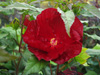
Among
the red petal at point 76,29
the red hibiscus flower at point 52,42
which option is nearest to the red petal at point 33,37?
the red hibiscus flower at point 52,42

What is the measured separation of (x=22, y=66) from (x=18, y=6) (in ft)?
1.17

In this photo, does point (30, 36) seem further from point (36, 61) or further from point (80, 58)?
point (80, 58)

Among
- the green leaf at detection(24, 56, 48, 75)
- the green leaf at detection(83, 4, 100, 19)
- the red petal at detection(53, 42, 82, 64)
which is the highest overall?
the green leaf at detection(83, 4, 100, 19)

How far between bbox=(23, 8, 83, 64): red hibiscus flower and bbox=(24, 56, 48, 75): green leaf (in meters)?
0.02

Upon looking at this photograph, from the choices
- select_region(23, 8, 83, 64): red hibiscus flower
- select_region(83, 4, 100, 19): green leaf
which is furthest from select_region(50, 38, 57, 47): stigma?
select_region(83, 4, 100, 19): green leaf

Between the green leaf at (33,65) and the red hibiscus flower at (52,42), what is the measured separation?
0.02m

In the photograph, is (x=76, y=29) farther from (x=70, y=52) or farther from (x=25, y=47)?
(x=25, y=47)

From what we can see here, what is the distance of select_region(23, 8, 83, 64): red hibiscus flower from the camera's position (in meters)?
0.46

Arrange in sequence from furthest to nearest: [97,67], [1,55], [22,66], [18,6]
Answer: [97,67] < [22,66] < [18,6] < [1,55]

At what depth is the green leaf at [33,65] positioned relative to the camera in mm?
430

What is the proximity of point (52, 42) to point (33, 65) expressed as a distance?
13 centimetres

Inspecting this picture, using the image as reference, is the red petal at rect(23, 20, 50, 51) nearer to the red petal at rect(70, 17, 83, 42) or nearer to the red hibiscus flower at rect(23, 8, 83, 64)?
the red hibiscus flower at rect(23, 8, 83, 64)

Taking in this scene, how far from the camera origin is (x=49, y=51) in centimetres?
48

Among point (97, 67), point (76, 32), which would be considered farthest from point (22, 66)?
point (97, 67)
